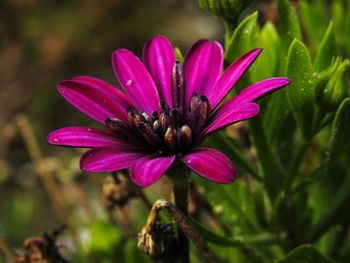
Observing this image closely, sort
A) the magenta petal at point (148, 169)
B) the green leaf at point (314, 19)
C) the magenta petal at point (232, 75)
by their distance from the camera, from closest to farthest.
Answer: the magenta petal at point (148, 169) < the magenta petal at point (232, 75) < the green leaf at point (314, 19)

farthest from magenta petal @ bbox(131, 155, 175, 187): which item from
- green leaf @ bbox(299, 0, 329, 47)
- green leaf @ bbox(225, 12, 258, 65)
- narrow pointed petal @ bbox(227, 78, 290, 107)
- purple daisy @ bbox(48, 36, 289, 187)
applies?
green leaf @ bbox(299, 0, 329, 47)

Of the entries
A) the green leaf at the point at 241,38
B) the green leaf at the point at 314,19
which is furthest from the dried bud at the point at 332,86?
the green leaf at the point at 314,19

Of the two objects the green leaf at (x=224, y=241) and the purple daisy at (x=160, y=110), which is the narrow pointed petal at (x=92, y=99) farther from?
the green leaf at (x=224, y=241)

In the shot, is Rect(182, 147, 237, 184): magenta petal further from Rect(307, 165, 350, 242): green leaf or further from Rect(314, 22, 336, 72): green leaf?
Rect(307, 165, 350, 242): green leaf

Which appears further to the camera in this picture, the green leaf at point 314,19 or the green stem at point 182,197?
the green leaf at point 314,19

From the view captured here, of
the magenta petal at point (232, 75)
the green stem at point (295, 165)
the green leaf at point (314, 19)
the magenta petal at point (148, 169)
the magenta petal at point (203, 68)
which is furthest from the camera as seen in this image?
the green leaf at point (314, 19)

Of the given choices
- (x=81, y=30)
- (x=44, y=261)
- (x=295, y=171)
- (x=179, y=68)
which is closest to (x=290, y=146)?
(x=295, y=171)

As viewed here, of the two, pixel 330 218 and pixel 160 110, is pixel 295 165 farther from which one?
pixel 160 110

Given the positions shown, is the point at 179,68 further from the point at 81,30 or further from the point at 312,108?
the point at 81,30
